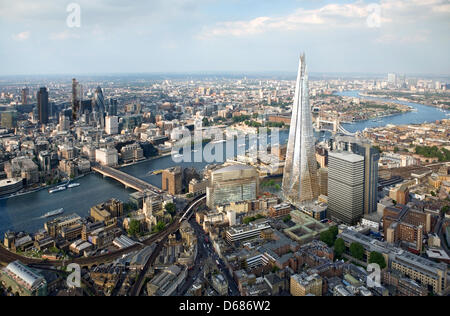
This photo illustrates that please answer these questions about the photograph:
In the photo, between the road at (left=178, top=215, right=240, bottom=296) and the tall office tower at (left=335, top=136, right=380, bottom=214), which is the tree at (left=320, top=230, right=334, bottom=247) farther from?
the road at (left=178, top=215, right=240, bottom=296)

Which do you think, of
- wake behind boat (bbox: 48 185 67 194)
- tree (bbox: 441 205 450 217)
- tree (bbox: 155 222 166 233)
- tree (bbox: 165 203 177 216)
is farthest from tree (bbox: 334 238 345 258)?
wake behind boat (bbox: 48 185 67 194)

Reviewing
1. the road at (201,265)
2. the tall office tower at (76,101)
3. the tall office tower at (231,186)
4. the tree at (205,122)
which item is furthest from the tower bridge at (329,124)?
the road at (201,265)

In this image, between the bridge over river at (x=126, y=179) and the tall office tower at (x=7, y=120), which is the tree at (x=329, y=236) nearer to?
the bridge over river at (x=126, y=179)

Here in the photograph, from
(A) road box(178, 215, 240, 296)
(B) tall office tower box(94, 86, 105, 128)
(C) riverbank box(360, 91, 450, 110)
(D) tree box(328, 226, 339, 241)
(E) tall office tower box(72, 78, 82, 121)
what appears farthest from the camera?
(C) riverbank box(360, 91, 450, 110)

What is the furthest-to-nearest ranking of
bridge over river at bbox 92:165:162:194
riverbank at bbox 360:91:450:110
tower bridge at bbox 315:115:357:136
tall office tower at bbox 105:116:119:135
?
riverbank at bbox 360:91:450:110 → tower bridge at bbox 315:115:357:136 → tall office tower at bbox 105:116:119:135 → bridge over river at bbox 92:165:162:194

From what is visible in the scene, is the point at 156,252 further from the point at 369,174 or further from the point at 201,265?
the point at 369,174

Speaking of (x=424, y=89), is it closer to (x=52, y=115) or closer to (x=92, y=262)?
(x=52, y=115)
